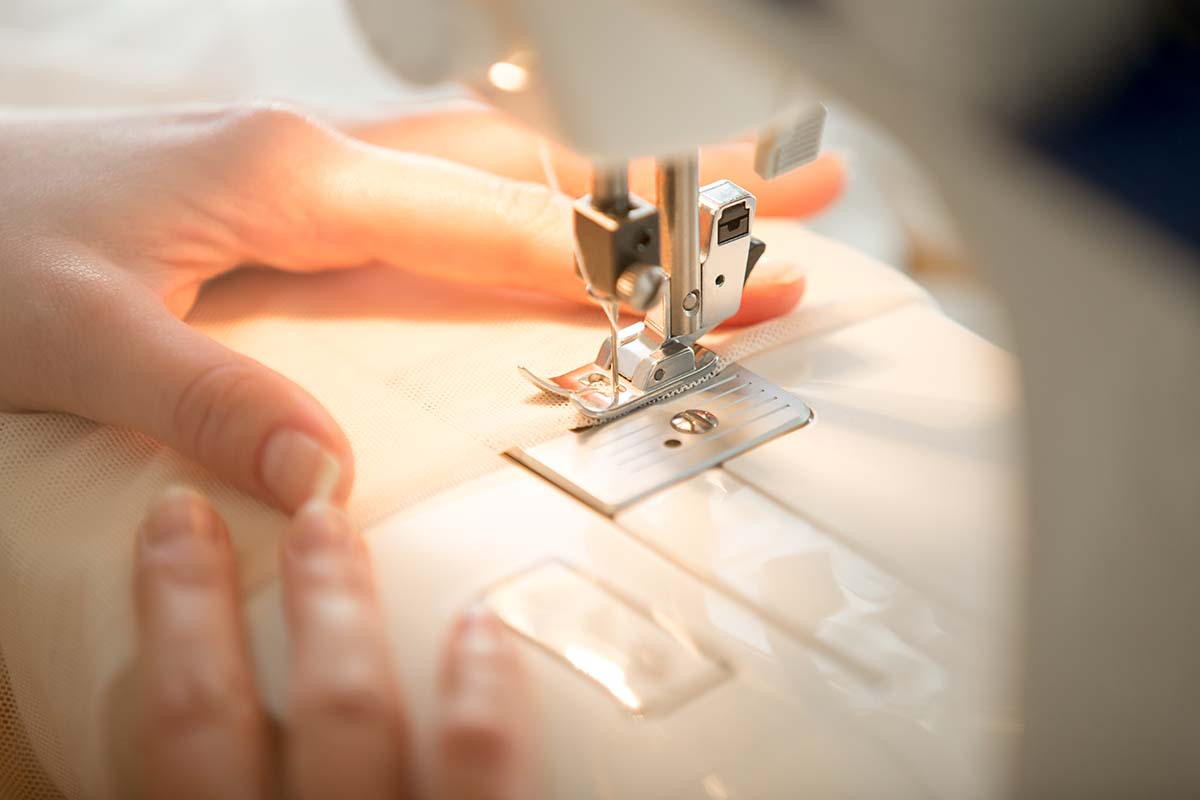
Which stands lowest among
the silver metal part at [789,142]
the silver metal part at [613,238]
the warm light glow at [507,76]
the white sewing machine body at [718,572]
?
the white sewing machine body at [718,572]

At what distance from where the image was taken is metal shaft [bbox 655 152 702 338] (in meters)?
0.57

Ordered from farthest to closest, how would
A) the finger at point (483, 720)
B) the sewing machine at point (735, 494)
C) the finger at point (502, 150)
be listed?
the finger at point (502, 150), the finger at point (483, 720), the sewing machine at point (735, 494)

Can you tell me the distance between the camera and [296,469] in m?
0.55

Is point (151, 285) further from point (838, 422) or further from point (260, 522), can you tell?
point (838, 422)

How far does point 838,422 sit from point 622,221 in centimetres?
17

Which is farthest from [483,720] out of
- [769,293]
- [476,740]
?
[769,293]

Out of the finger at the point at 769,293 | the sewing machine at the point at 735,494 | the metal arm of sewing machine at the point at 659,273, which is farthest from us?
the finger at the point at 769,293

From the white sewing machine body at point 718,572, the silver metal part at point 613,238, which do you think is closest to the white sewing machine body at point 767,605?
the white sewing machine body at point 718,572

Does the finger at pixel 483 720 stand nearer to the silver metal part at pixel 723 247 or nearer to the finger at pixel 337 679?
the finger at pixel 337 679

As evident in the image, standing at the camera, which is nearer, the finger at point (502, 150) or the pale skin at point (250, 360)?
the pale skin at point (250, 360)

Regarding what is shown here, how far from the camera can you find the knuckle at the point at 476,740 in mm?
446

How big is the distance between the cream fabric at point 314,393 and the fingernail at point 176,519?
22 mm

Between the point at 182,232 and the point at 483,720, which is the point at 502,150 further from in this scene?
the point at 483,720

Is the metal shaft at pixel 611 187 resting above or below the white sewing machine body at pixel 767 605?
above
